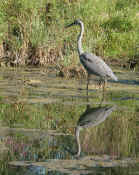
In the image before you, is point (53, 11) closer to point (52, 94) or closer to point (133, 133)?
point (52, 94)

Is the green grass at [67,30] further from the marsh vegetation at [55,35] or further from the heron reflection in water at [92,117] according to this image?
the heron reflection in water at [92,117]

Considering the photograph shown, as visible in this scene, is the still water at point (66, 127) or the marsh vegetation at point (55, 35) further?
the marsh vegetation at point (55, 35)

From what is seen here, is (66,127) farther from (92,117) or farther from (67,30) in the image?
(67,30)

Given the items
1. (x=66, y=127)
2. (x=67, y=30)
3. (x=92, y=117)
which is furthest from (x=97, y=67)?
(x=67, y=30)

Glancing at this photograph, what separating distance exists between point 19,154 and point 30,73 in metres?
7.28

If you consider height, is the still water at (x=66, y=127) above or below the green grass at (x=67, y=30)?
below

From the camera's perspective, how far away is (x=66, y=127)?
7.84 metres

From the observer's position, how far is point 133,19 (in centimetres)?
1758

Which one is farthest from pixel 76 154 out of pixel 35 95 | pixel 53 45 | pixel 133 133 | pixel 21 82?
pixel 53 45

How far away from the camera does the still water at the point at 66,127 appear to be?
585 cm

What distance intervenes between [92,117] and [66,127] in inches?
35.2

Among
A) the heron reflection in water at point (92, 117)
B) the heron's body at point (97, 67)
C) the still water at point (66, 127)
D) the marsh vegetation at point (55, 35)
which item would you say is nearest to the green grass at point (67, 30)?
the marsh vegetation at point (55, 35)

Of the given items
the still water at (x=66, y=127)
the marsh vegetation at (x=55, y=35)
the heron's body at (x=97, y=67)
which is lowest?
the still water at (x=66, y=127)

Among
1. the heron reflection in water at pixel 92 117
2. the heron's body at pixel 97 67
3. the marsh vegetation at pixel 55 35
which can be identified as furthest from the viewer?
the marsh vegetation at pixel 55 35
